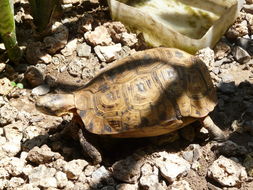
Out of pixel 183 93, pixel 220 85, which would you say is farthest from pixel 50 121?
pixel 220 85

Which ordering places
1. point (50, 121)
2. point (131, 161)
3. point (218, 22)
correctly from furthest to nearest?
point (218, 22) → point (50, 121) → point (131, 161)

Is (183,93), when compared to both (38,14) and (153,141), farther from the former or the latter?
(38,14)

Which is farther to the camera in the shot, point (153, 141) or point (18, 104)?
point (18, 104)

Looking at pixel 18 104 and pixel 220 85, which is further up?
pixel 220 85

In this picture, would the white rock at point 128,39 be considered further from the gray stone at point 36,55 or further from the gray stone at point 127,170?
the gray stone at point 127,170

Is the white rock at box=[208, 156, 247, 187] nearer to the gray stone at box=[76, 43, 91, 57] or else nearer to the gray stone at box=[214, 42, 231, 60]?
the gray stone at box=[214, 42, 231, 60]

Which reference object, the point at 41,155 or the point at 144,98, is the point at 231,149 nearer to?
the point at 144,98
